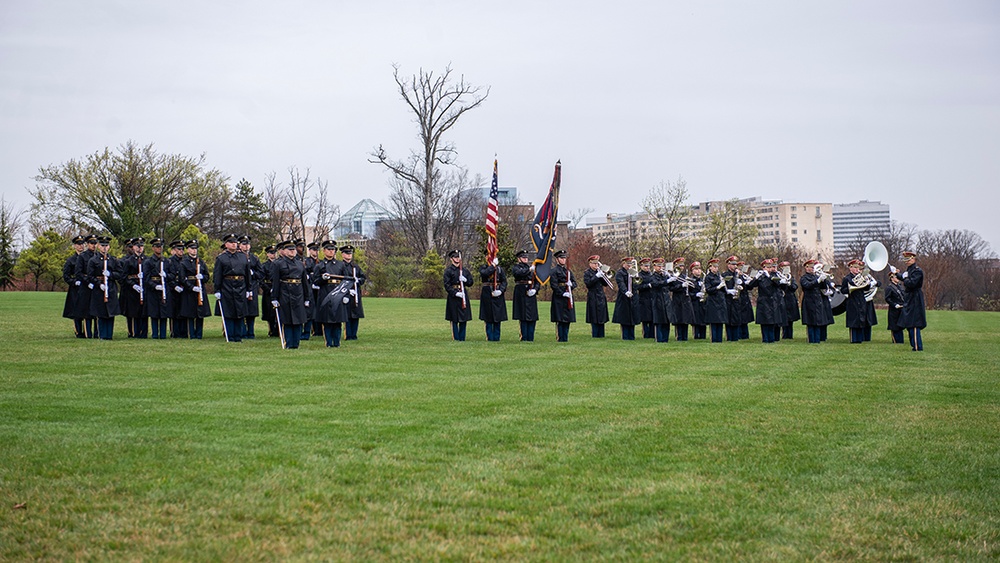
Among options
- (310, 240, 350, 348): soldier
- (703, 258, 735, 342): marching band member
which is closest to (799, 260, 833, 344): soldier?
(703, 258, 735, 342): marching band member

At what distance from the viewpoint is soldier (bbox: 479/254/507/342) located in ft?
64.2

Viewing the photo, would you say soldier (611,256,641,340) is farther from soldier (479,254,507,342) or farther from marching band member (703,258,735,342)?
soldier (479,254,507,342)

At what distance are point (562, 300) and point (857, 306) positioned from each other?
6.75 metres

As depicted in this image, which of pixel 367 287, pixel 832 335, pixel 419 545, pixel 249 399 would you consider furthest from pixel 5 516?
pixel 367 287

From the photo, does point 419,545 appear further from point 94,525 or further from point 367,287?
point 367,287

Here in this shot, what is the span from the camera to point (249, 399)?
368 inches

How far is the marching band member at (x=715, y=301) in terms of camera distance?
20172 mm

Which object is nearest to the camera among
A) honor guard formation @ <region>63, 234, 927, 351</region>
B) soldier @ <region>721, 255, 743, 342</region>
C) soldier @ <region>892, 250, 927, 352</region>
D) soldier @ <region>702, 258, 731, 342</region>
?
soldier @ <region>892, 250, 927, 352</region>

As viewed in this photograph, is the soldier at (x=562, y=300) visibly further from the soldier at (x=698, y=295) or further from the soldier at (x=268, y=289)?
the soldier at (x=268, y=289)

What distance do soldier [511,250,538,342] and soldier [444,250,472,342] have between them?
1105mm

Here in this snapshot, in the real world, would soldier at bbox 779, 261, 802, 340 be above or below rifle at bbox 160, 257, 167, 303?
below

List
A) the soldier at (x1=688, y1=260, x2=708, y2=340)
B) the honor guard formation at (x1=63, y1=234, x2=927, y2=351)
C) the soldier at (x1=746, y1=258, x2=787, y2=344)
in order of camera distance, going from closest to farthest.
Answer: the honor guard formation at (x1=63, y1=234, x2=927, y2=351) < the soldier at (x1=746, y1=258, x2=787, y2=344) < the soldier at (x1=688, y1=260, x2=708, y2=340)

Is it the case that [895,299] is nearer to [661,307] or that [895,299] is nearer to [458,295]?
[661,307]

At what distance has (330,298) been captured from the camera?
17.6m
